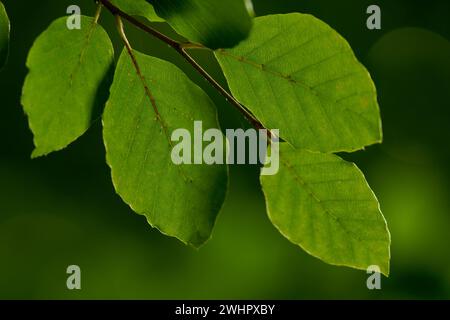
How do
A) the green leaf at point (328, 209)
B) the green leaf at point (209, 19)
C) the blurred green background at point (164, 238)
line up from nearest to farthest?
the green leaf at point (209, 19), the green leaf at point (328, 209), the blurred green background at point (164, 238)

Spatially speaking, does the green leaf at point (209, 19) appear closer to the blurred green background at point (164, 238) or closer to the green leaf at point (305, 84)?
the green leaf at point (305, 84)

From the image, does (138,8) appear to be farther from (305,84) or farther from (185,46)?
(305,84)

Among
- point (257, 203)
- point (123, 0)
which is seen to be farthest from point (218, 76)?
point (123, 0)

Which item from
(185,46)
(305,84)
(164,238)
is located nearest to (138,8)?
(185,46)

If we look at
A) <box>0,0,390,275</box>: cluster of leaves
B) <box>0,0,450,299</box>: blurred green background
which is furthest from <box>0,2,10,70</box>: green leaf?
<box>0,0,450,299</box>: blurred green background

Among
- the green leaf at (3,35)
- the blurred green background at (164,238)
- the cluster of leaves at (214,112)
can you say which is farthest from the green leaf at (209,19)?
the blurred green background at (164,238)
